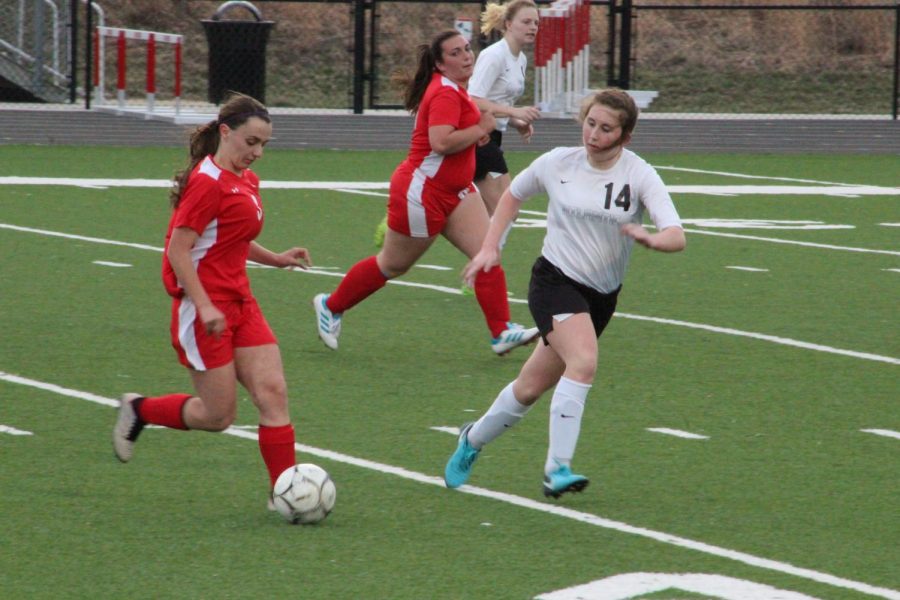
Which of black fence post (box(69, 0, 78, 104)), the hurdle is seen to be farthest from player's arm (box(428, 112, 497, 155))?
black fence post (box(69, 0, 78, 104))

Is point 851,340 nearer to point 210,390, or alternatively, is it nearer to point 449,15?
point 210,390

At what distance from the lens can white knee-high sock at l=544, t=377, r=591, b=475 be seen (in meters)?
6.38

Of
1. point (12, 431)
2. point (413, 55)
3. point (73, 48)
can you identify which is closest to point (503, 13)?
point (12, 431)

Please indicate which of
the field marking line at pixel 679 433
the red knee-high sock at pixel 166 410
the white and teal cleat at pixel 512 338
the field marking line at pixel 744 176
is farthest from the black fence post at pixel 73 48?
the red knee-high sock at pixel 166 410

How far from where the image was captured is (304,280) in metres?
12.3

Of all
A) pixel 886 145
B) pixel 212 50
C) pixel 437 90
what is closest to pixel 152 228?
pixel 437 90

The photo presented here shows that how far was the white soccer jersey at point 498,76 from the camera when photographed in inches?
436

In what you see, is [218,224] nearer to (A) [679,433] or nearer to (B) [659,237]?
(B) [659,237]

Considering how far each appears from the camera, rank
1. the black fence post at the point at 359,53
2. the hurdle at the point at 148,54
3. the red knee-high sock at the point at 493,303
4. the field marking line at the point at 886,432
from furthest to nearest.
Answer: the black fence post at the point at 359,53
the hurdle at the point at 148,54
the red knee-high sock at the point at 493,303
the field marking line at the point at 886,432

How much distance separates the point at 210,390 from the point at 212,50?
68.0 ft

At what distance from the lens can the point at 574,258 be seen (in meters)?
6.57

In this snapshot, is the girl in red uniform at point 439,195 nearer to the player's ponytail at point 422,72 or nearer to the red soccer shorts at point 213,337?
the player's ponytail at point 422,72

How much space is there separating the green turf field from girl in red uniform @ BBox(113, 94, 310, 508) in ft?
1.31

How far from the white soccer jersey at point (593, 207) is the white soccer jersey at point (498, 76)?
14.5ft
